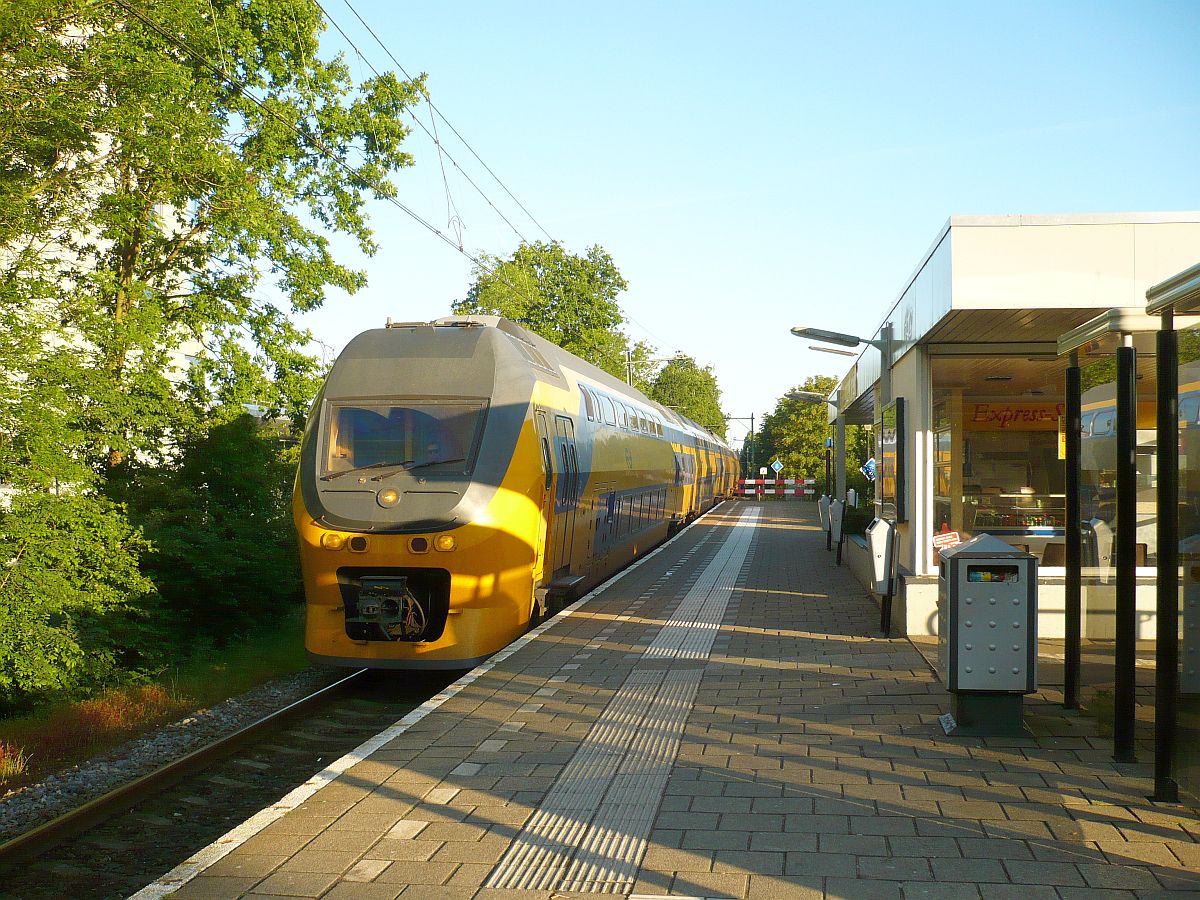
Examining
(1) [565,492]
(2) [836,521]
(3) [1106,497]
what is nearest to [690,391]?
(2) [836,521]

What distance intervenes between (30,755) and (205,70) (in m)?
11.2

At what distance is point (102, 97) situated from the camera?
13156 mm

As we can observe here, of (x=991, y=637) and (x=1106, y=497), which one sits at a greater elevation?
(x=1106, y=497)

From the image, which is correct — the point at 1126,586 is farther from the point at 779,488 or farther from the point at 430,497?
the point at 779,488

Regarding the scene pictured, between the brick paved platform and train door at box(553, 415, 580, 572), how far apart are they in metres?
2.50

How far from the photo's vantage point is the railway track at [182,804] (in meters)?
5.77

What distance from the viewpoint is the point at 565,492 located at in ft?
38.8

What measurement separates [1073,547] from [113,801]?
21.0ft

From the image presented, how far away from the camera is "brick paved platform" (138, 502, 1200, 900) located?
4.44 metres

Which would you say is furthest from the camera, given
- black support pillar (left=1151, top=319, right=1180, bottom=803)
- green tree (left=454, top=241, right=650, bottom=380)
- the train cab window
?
green tree (left=454, top=241, right=650, bottom=380)

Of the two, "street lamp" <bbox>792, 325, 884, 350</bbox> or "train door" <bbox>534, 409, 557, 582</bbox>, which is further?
"street lamp" <bbox>792, 325, 884, 350</bbox>

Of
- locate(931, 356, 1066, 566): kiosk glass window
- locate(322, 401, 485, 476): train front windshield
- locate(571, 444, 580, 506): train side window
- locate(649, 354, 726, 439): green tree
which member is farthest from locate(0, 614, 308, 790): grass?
locate(649, 354, 726, 439): green tree

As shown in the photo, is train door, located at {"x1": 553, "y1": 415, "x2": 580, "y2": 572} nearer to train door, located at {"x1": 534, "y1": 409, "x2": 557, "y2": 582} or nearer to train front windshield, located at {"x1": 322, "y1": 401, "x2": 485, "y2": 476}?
train door, located at {"x1": 534, "y1": 409, "x2": 557, "y2": 582}

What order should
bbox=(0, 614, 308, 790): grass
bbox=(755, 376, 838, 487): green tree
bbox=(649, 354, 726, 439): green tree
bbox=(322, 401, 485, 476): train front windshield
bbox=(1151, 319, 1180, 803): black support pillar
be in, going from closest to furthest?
bbox=(1151, 319, 1180, 803): black support pillar → bbox=(0, 614, 308, 790): grass → bbox=(322, 401, 485, 476): train front windshield → bbox=(755, 376, 838, 487): green tree → bbox=(649, 354, 726, 439): green tree
